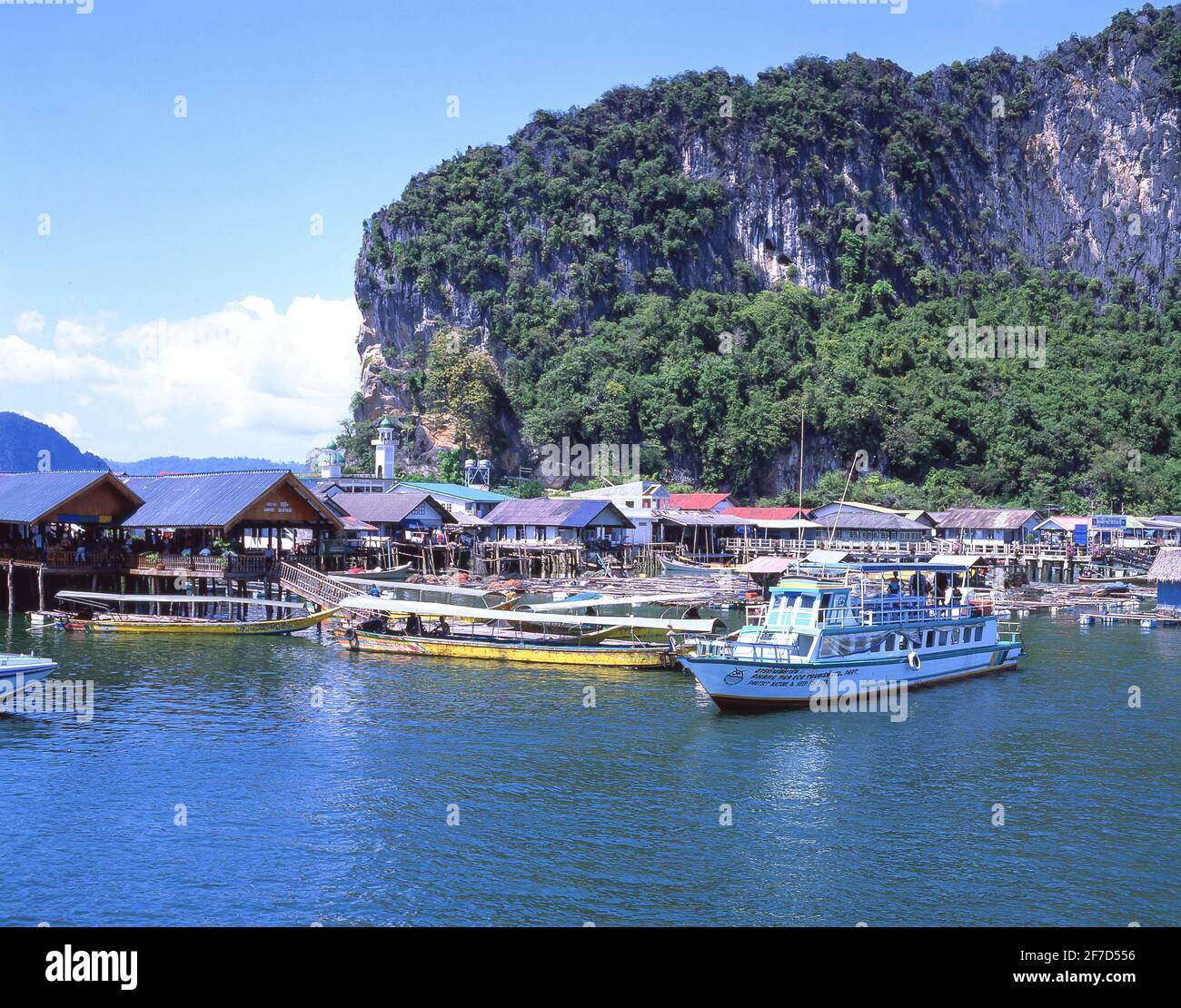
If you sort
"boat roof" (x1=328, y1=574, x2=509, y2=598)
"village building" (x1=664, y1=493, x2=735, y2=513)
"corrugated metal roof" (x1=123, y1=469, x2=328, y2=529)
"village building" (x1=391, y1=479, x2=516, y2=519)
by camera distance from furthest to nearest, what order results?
1. "village building" (x1=664, y1=493, x2=735, y2=513)
2. "village building" (x1=391, y1=479, x2=516, y2=519)
3. "boat roof" (x1=328, y1=574, x2=509, y2=598)
4. "corrugated metal roof" (x1=123, y1=469, x2=328, y2=529)

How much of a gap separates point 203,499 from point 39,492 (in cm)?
913

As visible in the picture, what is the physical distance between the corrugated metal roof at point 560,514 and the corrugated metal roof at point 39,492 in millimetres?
33682

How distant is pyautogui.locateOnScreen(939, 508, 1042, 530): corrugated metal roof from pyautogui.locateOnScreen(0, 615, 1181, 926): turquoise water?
182 ft

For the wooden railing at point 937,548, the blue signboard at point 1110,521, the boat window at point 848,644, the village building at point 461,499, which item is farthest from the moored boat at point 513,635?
the blue signboard at point 1110,521

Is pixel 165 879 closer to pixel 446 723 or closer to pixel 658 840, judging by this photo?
pixel 658 840

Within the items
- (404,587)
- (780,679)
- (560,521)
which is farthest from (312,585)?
(560,521)

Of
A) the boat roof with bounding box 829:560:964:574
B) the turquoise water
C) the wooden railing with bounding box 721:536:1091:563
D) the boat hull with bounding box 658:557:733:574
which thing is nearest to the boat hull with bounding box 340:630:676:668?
the turquoise water

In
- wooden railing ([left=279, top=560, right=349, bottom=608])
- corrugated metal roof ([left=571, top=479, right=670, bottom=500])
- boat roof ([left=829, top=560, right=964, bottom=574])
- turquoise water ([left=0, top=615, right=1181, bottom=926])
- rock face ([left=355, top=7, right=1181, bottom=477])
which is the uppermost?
rock face ([left=355, top=7, right=1181, bottom=477])

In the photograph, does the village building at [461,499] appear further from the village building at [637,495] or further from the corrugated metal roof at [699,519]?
the corrugated metal roof at [699,519]

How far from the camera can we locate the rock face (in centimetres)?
13475

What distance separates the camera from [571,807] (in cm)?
2427

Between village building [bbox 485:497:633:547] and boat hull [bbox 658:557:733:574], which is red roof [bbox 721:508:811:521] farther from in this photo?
village building [bbox 485:497:633:547]

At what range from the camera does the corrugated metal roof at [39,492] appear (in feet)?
179
